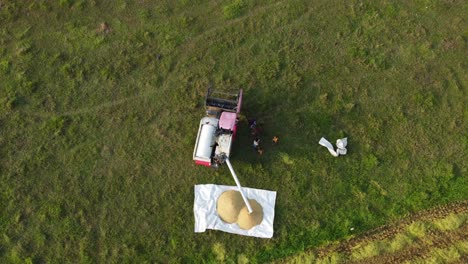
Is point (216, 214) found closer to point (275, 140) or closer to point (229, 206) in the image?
point (229, 206)

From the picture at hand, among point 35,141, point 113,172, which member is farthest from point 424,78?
point 35,141

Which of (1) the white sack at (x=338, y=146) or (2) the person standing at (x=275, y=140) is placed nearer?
(1) the white sack at (x=338, y=146)

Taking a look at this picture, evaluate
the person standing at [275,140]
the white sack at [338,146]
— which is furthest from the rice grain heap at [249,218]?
the white sack at [338,146]

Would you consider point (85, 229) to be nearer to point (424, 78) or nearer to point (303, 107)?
point (303, 107)

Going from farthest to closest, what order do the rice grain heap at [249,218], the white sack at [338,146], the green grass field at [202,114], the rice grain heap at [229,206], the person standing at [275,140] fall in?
the person standing at [275,140]
the white sack at [338,146]
the green grass field at [202,114]
the rice grain heap at [229,206]
the rice grain heap at [249,218]

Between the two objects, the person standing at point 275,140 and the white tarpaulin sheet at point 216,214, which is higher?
the person standing at point 275,140

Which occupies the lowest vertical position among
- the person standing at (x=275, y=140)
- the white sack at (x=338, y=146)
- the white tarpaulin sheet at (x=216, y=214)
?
the white tarpaulin sheet at (x=216, y=214)

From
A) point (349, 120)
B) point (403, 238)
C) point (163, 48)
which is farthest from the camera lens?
point (163, 48)

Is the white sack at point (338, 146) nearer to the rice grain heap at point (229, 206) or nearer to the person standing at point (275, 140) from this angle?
the person standing at point (275, 140)

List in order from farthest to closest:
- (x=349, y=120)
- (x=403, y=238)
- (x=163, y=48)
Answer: (x=163, y=48)
(x=349, y=120)
(x=403, y=238)
